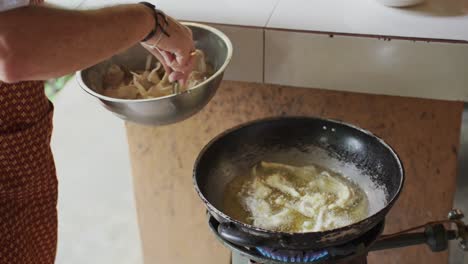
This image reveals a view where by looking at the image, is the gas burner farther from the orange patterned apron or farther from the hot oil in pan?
the orange patterned apron

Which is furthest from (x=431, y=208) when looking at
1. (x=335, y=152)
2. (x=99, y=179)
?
(x=99, y=179)

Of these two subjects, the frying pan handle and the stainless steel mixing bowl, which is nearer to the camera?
the frying pan handle

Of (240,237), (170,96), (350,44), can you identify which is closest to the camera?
(240,237)

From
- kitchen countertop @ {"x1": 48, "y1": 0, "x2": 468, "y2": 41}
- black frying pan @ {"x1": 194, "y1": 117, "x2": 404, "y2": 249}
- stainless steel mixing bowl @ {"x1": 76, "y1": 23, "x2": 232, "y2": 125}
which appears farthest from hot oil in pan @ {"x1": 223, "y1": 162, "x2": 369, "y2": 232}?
kitchen countertop @ {"x1": 48, "y1": 0, "x2": 468, "y2": 41}

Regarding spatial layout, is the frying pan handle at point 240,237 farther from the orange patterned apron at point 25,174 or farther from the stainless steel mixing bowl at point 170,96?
the orange patterned apron at point 25,174

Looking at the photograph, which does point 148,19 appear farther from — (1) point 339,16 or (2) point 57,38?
(1) point 339,16

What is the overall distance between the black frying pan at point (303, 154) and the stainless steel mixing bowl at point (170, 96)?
10 cm

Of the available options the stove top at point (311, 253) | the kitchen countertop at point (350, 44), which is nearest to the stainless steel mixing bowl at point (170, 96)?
the kitchen countertop at point (350, 44)

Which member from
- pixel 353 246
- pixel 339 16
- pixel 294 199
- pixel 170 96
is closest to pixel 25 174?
pixel 170 96

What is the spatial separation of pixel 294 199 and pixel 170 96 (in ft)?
1.08

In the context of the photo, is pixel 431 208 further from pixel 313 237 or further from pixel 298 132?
pixel 313 237

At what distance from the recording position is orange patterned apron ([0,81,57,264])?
122cm

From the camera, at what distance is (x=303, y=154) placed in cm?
138

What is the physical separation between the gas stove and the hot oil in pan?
0.06 meters
